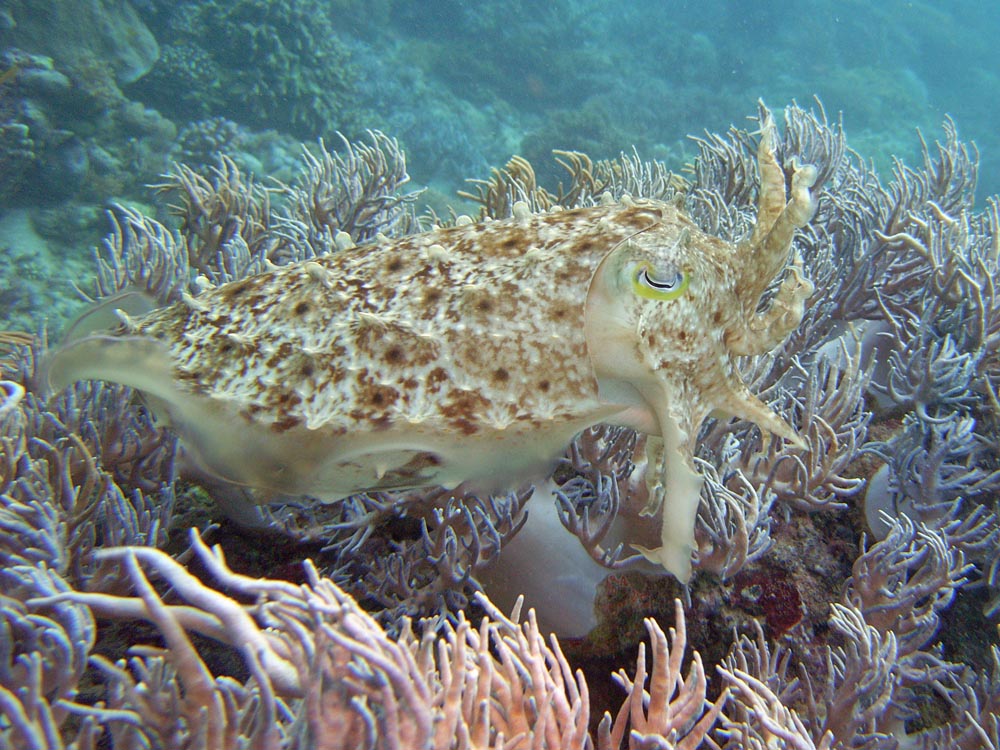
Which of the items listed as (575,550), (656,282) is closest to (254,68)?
(575,550)

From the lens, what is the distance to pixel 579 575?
2729 mm

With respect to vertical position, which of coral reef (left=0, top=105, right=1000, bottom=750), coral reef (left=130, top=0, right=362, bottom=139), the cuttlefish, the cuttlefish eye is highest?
coral reef (left=130, top=0, right=362, bottom=139)

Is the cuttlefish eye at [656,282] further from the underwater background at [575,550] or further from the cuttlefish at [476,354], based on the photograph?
the underwater background at [575,550]

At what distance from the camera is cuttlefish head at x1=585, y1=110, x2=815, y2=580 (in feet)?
6.11

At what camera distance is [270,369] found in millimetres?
1945

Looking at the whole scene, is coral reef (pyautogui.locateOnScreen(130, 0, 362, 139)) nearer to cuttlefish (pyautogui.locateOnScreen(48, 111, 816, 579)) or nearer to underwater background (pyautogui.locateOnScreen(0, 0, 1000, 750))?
underwater background (pyautogui.locateOnScreen(0, 0, 1000, 750))

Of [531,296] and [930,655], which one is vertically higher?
[531,296]

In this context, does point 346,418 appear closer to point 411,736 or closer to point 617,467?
point 411,736

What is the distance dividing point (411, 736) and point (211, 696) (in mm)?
499

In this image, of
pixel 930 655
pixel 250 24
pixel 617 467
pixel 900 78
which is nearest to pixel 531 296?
pixel 617 467

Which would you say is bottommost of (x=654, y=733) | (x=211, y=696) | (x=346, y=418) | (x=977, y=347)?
(x=654, y=733)

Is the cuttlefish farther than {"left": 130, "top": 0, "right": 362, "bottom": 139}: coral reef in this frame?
No

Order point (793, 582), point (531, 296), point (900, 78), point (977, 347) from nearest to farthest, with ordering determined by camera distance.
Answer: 1. point (531, 296)
2. point (793, 582)
3. point (977, 347)
4. point (900, 78)

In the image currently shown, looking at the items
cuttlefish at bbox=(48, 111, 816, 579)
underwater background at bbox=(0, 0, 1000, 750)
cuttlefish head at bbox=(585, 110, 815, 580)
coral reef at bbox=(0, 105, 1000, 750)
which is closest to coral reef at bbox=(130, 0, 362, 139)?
underwater background at bbox=(0, 0, 1000, 750)
